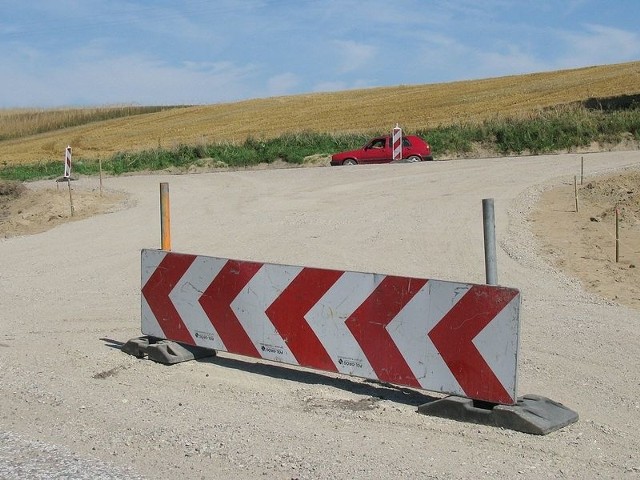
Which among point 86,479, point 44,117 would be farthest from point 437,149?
point 44,117

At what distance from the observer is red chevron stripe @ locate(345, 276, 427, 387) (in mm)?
7387

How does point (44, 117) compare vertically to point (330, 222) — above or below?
above

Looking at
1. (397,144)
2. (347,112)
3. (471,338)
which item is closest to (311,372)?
(471,338)

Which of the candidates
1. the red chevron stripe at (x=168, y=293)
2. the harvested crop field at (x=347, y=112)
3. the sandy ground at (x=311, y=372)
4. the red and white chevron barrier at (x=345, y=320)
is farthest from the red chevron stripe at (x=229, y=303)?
the harvested crop field at (x=347, y=112)

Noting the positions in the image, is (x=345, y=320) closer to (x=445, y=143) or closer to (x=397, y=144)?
(x=397, y=144)

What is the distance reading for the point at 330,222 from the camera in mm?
19375

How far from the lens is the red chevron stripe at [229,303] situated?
333 inches

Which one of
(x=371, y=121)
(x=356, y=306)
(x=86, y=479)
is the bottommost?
(x=86, y=479)

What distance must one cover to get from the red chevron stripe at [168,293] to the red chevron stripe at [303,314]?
120 cm

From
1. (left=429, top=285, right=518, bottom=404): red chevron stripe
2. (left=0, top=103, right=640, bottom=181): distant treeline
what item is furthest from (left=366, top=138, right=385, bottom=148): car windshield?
(left=429, top=285, right=518, bottom=404): red chevron stripe

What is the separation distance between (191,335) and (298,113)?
1910 inches

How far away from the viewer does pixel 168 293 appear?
29.9 ft

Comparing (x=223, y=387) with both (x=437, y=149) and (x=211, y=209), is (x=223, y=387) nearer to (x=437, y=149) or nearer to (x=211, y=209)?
(x=211, y=209)

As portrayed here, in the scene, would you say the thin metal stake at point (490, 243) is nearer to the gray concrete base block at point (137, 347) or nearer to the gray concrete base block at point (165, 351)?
the gray concrete base block at point (165, 351)
